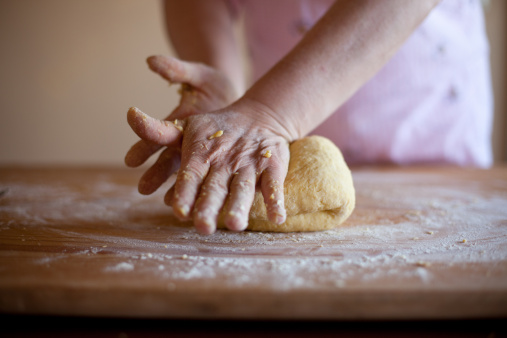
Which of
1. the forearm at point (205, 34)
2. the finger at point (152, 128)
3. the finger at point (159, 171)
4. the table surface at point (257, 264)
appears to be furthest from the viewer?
the forearm at point (205, 34)

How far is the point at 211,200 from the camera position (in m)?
0.66

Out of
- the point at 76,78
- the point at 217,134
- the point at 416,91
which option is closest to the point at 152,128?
the point at 217,134

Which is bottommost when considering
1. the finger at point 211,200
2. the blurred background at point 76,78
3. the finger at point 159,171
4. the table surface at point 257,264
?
the table surface at point 257,264

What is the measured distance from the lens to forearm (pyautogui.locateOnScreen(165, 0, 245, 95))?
4.87 ft

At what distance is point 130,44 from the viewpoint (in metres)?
4.50

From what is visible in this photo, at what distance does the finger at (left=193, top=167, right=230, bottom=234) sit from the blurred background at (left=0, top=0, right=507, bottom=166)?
390 cm

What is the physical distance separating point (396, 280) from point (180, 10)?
1.43m

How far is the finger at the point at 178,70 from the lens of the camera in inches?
37.4

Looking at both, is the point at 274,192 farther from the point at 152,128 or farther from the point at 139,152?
the point at 139,152

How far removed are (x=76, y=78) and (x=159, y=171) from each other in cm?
422

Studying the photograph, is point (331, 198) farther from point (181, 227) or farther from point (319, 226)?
point (181, 227)

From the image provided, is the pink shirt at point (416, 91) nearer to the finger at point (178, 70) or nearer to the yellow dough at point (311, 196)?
the finger at point (178, 70)

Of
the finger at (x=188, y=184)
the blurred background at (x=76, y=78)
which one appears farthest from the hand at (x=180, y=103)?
the blurred background at (x=76, y=78)

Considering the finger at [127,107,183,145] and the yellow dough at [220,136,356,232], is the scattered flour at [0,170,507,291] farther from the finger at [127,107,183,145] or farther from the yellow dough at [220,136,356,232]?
the finger at [127,107,183,145]
